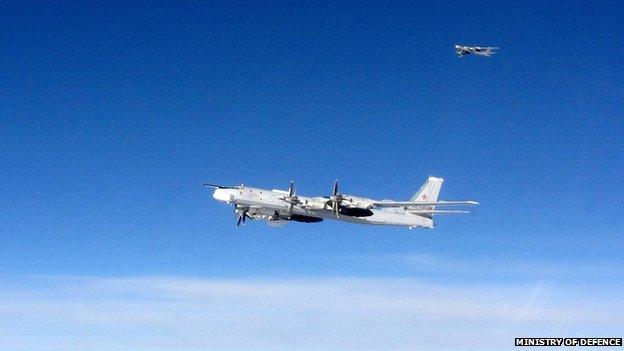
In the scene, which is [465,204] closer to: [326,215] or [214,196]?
[326,215]

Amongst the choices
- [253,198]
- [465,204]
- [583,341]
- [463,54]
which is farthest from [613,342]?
[253,198]

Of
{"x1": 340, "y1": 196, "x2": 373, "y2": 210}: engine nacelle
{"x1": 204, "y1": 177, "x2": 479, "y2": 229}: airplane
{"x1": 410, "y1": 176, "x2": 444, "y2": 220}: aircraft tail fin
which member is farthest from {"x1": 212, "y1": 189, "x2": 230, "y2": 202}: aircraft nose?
{"x1": 410, "y1": 176, "x2": 444, "y2": 220}: aircraft tail fin

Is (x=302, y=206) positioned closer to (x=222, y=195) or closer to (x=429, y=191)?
(x=222, y=195)

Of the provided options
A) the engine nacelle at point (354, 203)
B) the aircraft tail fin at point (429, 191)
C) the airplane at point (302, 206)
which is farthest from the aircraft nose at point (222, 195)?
the aircraft tail fin at point (429, 191)

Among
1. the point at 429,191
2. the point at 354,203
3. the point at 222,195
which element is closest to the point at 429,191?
the point at 429,191

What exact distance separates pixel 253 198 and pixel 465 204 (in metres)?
33.6

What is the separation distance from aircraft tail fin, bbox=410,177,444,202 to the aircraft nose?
37820mm

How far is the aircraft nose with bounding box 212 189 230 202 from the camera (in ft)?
336

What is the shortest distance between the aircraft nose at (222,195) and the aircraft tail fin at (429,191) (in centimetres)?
3782

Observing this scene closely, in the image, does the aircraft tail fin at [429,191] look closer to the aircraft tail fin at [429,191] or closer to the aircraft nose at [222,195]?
the aircraft tail fin at [429,191]

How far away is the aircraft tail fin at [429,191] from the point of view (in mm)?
120438

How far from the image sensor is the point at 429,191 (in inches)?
4761

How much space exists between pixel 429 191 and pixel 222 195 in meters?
40.9

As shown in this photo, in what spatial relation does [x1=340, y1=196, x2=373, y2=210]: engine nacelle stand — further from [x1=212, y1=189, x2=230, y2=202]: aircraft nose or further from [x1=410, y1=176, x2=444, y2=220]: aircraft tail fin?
[x1=410, y1=176, x2=444, y2=220]: aircraft tail fin
